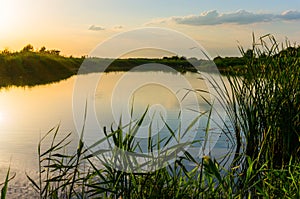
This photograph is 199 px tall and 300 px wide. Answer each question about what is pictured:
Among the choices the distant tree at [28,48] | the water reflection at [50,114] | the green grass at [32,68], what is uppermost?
the distant tree at [28,48]

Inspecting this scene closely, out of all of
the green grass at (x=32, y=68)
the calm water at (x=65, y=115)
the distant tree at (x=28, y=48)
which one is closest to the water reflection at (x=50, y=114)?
the calm water at (x=65, y=115)

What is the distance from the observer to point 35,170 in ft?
13.4

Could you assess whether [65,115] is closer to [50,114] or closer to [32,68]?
[50,114]

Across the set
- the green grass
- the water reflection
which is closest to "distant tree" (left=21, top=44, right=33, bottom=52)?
the green grass

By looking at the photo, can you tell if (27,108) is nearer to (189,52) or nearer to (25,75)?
(189,52)

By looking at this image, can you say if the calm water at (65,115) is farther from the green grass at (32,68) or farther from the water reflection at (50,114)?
the green grass at (32,68)

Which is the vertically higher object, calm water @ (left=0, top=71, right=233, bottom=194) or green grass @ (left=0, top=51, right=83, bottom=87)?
green grass @ (left=0, top=51, right=83, bottom=87)

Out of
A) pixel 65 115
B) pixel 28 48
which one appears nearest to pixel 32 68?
pixel 28 48

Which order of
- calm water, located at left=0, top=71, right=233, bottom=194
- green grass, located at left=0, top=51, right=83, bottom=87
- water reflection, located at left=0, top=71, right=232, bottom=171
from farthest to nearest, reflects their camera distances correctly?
green grass, located at left=0, top=51, right=83, bottom=87 < water reflection, located at left=0, top=71, right=232, bottom=171 < calm water, located at left=0, top=71, right=233, bottom=194

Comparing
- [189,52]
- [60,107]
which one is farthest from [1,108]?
[189,52]

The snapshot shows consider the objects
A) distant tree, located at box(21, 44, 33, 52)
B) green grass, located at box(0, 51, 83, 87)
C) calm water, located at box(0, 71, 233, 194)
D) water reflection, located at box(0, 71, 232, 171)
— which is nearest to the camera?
calm water, located at box(0, 71, 233, 194)

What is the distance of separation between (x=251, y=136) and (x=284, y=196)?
1066mm

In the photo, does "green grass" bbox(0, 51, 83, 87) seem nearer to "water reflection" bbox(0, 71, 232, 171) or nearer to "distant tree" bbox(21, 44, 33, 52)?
"distant tree" bbox(21, 44, 33, 52)

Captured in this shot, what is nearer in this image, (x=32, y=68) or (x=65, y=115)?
(x=65, y=115)
